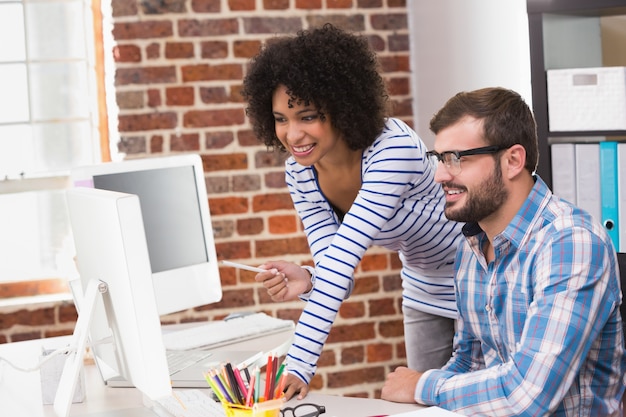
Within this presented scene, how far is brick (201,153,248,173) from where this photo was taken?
312cm

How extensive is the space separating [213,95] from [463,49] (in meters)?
0.93

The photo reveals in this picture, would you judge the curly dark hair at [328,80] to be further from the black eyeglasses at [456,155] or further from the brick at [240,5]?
the brick at [240,5]

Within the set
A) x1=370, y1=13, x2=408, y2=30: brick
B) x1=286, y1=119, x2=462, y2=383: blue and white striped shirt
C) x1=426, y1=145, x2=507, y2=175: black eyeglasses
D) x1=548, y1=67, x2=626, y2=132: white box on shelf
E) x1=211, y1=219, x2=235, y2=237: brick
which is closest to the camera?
x1=426, y1=145, x2=507, y2=175: black eyeglasses

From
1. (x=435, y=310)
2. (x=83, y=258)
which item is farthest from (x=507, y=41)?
(x=83, y=258)

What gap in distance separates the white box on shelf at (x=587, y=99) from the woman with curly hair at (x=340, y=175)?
1.82ft

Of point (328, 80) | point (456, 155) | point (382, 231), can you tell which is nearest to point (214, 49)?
point (328, 80)

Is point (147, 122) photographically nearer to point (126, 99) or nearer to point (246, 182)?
point (126, 99)

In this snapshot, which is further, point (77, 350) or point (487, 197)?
point (487, 197)

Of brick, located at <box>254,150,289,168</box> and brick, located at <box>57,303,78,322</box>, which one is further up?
brick, located at <box>254,150,289,168</box>

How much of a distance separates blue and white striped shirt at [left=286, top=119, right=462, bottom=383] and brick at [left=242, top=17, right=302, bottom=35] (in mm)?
1212

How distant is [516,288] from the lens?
1543mm

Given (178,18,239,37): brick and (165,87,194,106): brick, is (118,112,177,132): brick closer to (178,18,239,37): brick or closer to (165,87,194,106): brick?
(165,87,194,106): brick

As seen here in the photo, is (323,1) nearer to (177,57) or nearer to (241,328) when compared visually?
(177,57)

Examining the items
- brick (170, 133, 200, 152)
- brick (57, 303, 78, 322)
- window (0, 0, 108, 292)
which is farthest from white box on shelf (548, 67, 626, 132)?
brick (57, 303, 78, 322)
